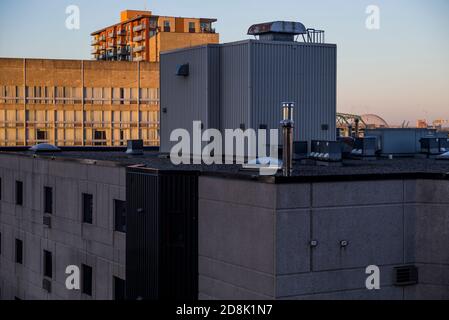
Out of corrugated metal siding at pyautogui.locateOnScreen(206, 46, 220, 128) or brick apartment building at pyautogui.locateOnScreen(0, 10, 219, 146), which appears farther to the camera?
brick apartment building at pyautogui.locateOnScreen(0, 10, 219, 146)

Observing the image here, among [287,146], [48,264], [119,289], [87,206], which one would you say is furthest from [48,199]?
[287,146]

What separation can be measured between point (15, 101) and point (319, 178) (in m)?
82.4

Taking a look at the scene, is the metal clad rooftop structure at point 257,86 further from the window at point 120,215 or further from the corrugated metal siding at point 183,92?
the window at point 120,215

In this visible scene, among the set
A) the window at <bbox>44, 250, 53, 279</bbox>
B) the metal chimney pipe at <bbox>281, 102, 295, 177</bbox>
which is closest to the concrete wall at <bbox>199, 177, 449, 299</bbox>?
the metal chimney pipe at <bbox>281, 102, 295, 177</bbox>

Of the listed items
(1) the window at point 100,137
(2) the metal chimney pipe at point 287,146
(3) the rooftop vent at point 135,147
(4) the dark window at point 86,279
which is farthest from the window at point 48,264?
(1) the window at point 100,137

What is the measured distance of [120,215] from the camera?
28.9 m

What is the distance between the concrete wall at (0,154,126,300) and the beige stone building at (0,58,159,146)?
60757mm

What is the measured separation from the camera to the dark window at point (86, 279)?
31.1 m

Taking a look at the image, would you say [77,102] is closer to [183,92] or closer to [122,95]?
[122,95]

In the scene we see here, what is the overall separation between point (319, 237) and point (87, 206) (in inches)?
462

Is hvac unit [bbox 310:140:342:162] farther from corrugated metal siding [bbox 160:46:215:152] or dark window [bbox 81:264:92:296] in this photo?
dark window [bbox 81:264:92:296]

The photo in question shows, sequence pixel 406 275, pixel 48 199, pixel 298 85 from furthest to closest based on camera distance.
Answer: pixel 48 199 → pixel 298 85 → pixel 406 275

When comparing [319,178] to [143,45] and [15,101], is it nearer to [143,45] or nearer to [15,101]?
[15,101]

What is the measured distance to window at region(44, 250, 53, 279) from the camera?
34.4m
